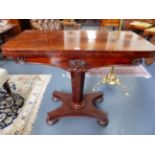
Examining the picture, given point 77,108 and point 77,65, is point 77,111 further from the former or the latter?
point 77,65

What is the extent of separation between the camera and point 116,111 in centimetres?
159

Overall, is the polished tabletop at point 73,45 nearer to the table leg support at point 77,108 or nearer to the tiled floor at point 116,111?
the table leg support at point 77,108

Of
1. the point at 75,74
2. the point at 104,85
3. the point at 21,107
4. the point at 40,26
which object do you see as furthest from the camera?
the point at 40,26

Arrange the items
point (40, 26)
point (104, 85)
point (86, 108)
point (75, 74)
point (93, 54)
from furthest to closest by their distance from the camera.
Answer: point (40, 26), point (104, 85), point (86, 108), point (75, 74), point (93, 54)

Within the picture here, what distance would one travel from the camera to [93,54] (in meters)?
0.94

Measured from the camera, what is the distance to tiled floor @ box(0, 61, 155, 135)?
1.38 meters

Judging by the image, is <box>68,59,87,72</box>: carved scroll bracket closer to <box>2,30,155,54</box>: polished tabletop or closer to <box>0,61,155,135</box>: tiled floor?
<box>2,30,155,54</box>: polished tabletop

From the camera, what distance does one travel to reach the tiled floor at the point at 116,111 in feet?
4.53

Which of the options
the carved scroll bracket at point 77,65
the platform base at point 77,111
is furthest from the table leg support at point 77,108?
the carved scroll bracket at point 77,65

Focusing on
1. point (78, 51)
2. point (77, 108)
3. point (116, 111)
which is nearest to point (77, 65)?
point (78, 51)

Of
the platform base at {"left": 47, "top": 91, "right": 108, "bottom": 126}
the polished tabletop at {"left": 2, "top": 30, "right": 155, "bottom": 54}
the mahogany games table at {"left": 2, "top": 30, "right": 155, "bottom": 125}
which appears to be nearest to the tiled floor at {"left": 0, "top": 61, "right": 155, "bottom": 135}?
the platform base at {"left": 47, "top": 91, "right": 108, "bottom": 126}

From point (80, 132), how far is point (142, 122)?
0.63 meters
